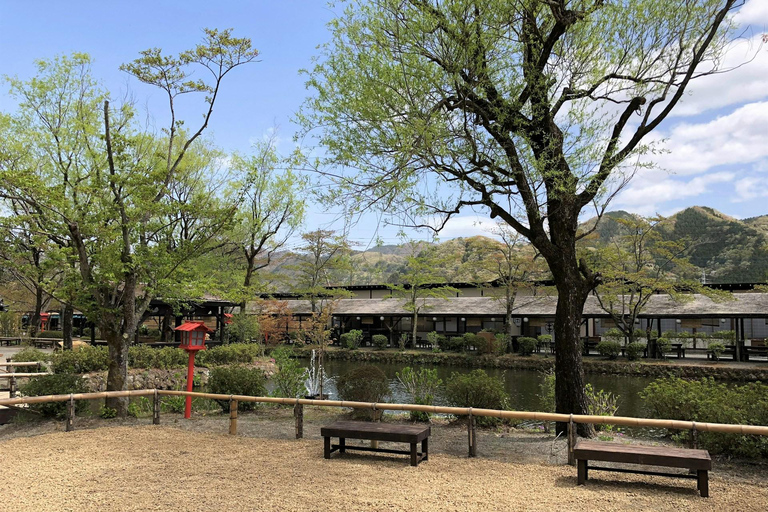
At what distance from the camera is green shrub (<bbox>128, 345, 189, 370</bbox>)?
14.8 meters

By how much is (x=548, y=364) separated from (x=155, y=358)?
44.5ft

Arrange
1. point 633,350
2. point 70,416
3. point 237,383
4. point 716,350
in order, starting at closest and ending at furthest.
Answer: point 70,416
point 237,383
point 716,350
point 633,350

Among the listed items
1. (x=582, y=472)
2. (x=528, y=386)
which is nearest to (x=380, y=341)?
A: (x=528, y=386)

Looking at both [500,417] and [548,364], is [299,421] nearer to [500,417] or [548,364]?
[500,417]

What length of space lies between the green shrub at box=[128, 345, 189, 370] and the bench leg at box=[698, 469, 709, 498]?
46.5 feet

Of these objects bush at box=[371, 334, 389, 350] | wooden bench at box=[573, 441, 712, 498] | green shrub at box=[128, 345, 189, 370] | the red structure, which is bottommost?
bush at box=[371, 334, 389, 350]

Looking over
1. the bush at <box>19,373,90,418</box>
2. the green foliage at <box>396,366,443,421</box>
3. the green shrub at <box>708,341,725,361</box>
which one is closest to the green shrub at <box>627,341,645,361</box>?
the green shrub at <box>708,341,725,361</box>

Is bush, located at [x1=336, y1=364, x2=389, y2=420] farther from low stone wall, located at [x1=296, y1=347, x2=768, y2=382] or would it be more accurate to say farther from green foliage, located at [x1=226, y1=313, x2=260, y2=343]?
green foliage, located at [x1=226, y1=313, x2=260, y2=343]

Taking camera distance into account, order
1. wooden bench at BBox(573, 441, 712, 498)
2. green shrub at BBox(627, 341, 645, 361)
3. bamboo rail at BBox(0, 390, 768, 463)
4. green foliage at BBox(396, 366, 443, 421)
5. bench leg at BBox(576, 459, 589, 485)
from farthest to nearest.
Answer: green shrub at BBox(627, 341, 645, 361) → green foliage at BBox(396, 366, 443, 421) → bamboo rail at BBox(0, 390, 768, 463) → bench leg at BBox(576, 459, 589, 485) → wooden bench at BBox(573, 441, 712, 498)

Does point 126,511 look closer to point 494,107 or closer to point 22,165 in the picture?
point 494,107

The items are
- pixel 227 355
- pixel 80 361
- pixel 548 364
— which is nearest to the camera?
pixel 80 361

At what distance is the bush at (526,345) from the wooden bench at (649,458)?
17226 mm

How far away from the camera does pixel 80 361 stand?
1378 centimetres

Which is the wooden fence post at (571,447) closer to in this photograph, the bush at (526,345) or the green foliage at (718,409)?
the green foliage at (718,409)
